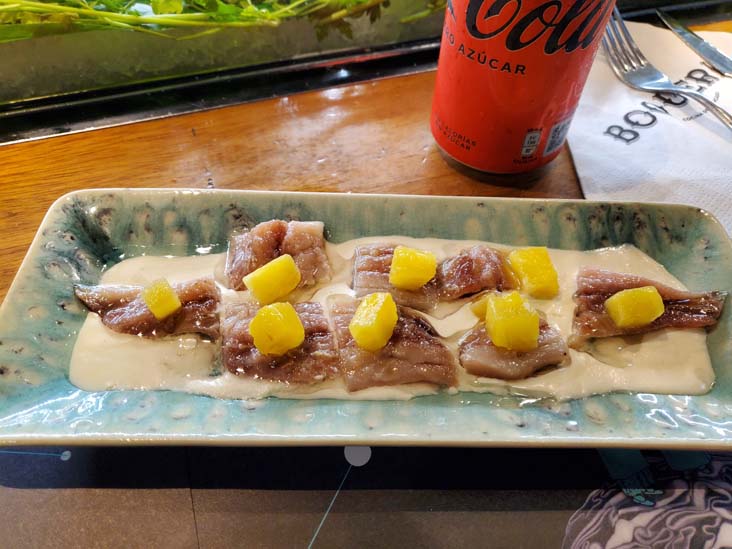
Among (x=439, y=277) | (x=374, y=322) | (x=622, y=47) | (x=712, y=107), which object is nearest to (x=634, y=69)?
(x=622, y=47)

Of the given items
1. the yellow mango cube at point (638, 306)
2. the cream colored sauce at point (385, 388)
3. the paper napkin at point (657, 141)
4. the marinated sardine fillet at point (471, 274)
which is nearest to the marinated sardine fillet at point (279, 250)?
the cream colored sauce at point (385, 388)

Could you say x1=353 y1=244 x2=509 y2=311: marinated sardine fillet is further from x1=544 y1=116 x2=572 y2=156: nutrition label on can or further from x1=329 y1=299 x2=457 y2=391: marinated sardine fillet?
x1=544 y1=116 x2=572 y2=156: nutrition label on can

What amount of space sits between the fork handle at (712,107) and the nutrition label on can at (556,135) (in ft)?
2.01

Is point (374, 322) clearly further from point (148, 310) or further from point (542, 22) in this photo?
point (542, 22)

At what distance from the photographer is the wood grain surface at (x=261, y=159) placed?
1479 millimetres

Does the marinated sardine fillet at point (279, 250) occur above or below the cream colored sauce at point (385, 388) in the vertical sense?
above

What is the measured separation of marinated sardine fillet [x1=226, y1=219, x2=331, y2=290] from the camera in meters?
1.19

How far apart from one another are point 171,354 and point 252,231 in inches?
13.3

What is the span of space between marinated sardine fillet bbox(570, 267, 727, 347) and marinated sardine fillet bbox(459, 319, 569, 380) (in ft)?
0.23

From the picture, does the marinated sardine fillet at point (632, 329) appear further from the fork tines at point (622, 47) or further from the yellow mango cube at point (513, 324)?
the fork tines at point (622, 47)

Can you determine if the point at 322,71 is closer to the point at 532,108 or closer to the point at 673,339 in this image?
the point at 532,108

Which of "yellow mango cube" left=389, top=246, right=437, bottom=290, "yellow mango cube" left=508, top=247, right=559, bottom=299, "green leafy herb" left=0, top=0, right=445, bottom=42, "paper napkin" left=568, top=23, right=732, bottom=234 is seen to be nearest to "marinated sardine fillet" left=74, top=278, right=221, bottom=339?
"yellow mango cube" left=389, top=246, right=437, bottom=290

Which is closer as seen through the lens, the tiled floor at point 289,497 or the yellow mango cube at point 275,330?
the tiled floor at point 289,497

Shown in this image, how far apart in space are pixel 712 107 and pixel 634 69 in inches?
11.2
